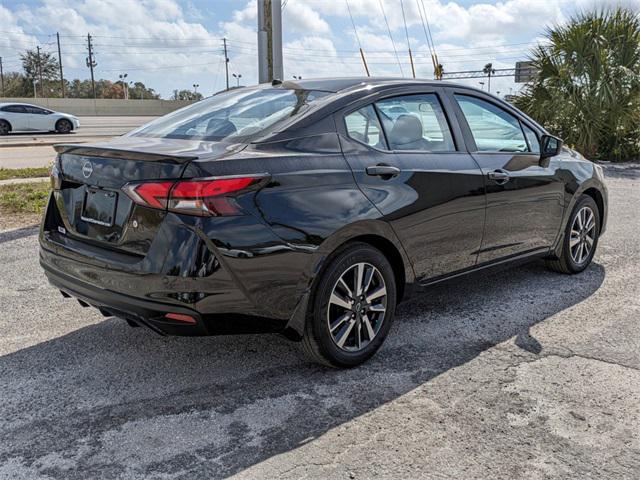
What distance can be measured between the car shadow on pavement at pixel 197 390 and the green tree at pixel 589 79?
35.0ft

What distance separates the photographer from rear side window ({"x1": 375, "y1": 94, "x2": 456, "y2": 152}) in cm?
389

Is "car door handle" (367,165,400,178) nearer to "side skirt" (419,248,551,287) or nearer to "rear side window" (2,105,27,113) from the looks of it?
"side skirt" (419,248,551,287)

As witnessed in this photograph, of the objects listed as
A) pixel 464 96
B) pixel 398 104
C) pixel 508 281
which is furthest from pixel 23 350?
pixel 508 281

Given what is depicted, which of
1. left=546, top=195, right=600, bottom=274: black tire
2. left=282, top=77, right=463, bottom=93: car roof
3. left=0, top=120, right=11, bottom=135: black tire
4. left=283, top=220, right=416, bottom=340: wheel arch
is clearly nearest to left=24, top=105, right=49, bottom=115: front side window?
left=0, top=120, right=11, bottom=135: black tire

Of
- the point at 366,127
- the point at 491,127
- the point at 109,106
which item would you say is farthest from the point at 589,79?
the point at 109,106

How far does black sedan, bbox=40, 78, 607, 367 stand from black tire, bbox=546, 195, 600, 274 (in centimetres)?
92

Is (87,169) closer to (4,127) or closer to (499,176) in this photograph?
(499,176)

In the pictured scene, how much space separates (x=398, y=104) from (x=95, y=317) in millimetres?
2545

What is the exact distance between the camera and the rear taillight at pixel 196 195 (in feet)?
9.75

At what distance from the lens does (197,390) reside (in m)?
3.41

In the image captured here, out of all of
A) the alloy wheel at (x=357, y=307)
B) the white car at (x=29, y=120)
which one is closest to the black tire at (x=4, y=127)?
the white car at (x=29, y=120)

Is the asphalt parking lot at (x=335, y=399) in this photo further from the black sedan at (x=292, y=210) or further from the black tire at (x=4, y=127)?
the black tire at (x=4, y=127)

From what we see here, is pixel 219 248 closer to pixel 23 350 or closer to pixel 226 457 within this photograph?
pixel 226 457

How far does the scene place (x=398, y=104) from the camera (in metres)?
3.99
